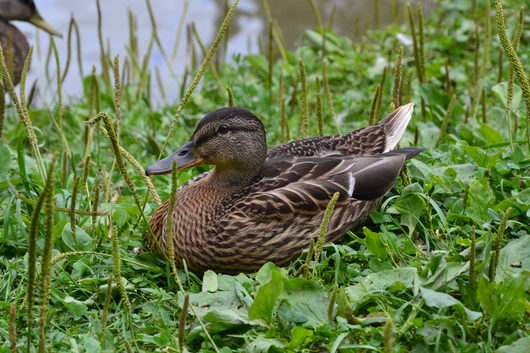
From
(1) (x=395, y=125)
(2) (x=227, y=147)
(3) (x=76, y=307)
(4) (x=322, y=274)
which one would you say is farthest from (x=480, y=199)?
(3) (x=76, y=307)

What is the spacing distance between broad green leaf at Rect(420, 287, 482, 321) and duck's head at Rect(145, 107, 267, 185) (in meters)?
1.13

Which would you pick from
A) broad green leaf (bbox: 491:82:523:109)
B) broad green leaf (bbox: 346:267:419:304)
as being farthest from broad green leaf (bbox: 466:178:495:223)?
broad green leaf (bbox: 491:82:523:109)

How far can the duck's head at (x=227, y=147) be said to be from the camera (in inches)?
133

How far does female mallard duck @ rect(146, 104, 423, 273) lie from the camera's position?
3164 millimetres

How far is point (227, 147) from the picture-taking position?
340 cm

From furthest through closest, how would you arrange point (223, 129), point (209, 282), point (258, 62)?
point (258, 62), point (223, 129), point (209, 282)

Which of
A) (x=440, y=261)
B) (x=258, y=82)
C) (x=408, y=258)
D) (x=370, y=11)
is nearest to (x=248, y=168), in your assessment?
(x=408, y=258)

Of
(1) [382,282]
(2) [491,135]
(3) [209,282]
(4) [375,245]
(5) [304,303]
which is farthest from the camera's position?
(2) [491,135]

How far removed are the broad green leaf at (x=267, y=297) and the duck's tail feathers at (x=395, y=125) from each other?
54.1 inches

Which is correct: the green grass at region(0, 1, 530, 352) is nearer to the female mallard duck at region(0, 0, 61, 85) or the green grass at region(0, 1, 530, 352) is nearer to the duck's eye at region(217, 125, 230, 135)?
the duck's eye at region(217, 125, 230, 135)

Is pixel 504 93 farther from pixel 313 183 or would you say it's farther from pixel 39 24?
pixel 39 24

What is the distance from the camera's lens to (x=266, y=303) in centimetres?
265

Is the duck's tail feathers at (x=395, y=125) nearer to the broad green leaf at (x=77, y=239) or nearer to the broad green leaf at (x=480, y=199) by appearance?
the broad green leaf at (x=480, y=199)

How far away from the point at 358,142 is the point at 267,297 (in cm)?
139
